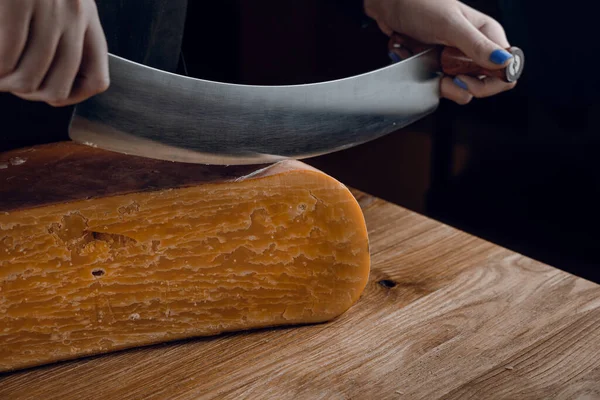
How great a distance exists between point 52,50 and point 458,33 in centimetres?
69

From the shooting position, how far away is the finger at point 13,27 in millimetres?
629

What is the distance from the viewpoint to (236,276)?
965mm

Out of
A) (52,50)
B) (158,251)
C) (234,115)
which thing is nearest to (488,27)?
(234,115)

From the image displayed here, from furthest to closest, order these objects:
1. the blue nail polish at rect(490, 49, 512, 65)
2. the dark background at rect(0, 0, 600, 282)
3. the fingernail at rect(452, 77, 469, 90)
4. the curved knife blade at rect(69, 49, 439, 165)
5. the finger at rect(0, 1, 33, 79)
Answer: the dark background at rect(0, 0, 600, 282), the fingernail at rect(452, 77, 469, 90), the blue nail polish at rect(490, 49, 512, 65), the curved knife blade at rect(69, 49, 439, 165), the finger at rect(0, 1, 33, 79)

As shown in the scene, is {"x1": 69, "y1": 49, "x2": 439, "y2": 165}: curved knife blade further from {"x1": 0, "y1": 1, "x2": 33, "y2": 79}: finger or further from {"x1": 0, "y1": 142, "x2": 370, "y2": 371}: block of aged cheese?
{"x1": 0, "y1": 1, "x2": 33, "y2": 79}: finger

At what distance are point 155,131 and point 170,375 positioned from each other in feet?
1.02

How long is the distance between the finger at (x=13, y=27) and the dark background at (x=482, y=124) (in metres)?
0.87

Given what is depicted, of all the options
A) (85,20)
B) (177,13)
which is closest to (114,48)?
(177,13)

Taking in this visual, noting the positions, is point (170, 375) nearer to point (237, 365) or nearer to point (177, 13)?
point (237, 365)

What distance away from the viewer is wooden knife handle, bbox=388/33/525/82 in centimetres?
108

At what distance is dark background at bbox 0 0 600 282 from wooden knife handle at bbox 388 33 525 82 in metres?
0.17

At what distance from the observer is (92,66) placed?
699 millimetres

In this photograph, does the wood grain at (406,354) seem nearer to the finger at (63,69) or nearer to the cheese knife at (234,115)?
the cheese knife at (234,115)

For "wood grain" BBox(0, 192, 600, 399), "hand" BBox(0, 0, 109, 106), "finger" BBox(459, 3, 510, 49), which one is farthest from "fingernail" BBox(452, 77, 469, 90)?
"hand" BBox(0, 0, 109, 106)
